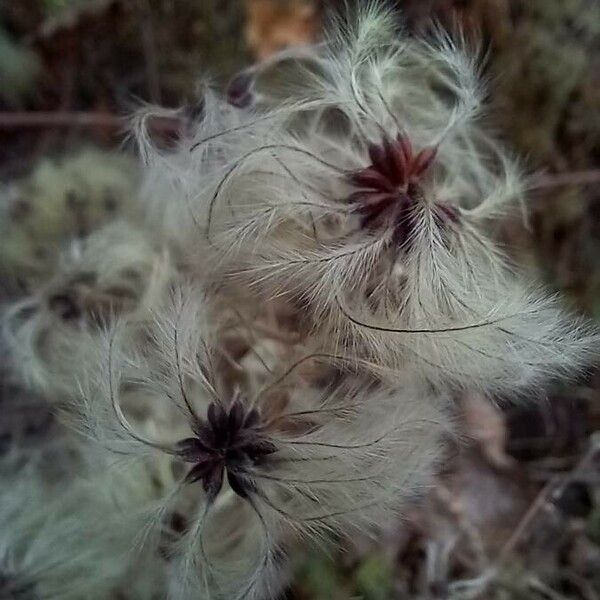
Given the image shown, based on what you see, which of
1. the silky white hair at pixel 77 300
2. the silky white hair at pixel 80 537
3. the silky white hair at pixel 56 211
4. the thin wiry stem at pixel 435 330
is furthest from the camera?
the silky white hair at pixel 56 211

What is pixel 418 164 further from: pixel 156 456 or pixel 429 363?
pixel 156 456

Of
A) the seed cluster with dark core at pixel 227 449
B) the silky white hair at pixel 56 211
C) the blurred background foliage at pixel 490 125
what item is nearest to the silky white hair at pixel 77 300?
the silky white hair at pixel 56 211

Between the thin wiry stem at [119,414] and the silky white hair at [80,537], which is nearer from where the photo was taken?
Answer: the thin wiry stem at [119,414]

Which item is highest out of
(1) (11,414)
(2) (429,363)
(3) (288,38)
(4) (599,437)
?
(3) (288,38)

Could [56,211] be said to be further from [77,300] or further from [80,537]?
[80,537]

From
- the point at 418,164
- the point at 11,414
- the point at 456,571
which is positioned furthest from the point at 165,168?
the point at 456,571

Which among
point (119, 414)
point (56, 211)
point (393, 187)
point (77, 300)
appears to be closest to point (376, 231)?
point (393, 187)

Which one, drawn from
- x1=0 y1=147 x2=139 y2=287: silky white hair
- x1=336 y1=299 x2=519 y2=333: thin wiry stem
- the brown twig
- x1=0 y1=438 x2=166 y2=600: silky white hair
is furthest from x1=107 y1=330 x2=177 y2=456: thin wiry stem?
the brown twig

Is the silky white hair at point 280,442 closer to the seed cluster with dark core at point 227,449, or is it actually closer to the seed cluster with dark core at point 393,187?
the seed cluster with dark core at point 227,449
